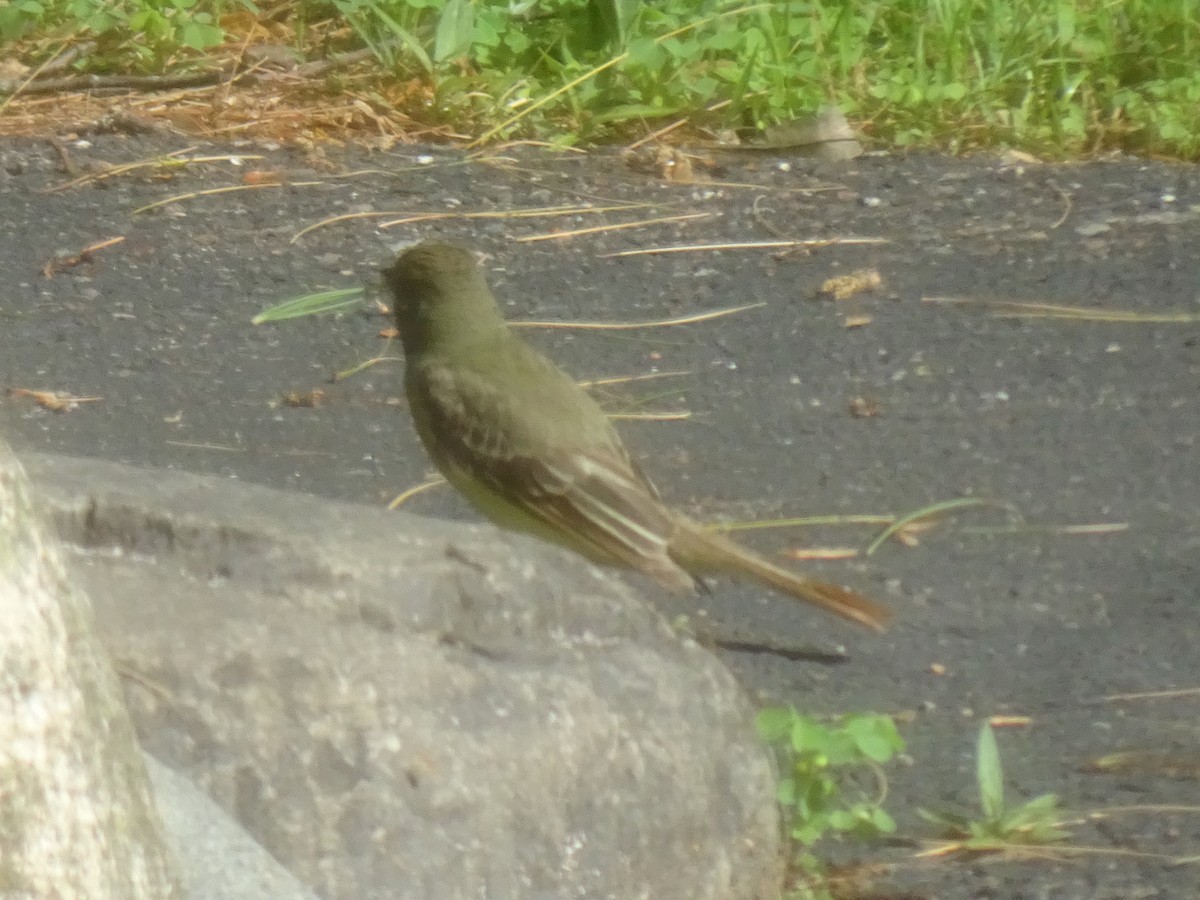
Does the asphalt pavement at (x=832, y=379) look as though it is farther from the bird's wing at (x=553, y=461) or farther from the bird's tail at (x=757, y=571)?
the bird's wing at (x=553, y=461)

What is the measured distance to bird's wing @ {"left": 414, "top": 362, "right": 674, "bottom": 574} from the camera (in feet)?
15.7

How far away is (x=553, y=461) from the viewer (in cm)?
489

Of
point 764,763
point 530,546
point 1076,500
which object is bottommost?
point 1076,500

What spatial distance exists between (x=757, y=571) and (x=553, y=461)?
654 mm

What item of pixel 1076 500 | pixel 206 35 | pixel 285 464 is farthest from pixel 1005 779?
pixel 206 35

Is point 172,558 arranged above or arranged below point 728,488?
above

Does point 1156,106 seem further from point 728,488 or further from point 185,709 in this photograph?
point 185,709

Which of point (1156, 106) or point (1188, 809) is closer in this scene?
point (1188, 809)

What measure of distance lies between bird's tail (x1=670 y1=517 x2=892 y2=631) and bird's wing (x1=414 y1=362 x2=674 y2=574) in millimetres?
60

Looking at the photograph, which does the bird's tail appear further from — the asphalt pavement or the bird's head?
the bird's head

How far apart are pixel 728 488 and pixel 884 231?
209cm

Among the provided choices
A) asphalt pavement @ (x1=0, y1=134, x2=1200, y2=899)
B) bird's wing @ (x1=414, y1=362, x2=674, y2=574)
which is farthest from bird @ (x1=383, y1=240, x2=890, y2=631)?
asphalt pavement @ (x1=0, y1=134, x2=1200, y2=899)

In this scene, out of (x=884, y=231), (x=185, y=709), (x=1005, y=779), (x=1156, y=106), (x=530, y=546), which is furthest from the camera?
(x=1156, y=106)

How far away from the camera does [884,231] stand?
7.14m
